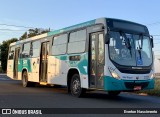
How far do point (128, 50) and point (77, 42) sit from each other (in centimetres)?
274

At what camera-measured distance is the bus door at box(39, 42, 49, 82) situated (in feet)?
59.8

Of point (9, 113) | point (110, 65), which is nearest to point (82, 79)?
point (110, 65)

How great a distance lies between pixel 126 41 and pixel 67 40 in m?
3.62

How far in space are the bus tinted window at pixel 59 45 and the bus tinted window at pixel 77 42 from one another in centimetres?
57

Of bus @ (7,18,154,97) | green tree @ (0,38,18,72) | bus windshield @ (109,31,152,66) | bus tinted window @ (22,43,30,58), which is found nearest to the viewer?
bus @ (7,18,154,97)

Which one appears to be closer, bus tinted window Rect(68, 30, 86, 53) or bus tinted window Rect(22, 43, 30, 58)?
bus tinted window Rect(68, 30, 86, 53)

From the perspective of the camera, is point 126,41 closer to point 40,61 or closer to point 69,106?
point 69,106

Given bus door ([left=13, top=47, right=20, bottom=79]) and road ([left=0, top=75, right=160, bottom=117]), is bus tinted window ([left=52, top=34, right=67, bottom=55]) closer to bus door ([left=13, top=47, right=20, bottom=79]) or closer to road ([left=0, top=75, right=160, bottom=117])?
road ([left=0, top=75, right=160, bottom=117])

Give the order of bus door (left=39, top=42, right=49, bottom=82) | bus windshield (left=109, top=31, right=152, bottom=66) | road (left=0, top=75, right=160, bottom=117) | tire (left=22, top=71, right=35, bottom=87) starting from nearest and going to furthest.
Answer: road (left=0, top=75, right=160, bottom=117)
bus windshield (left=109, top=31, right=152, bottom=66)
bus door (left=39, top=42, right=49, bottom=82)
tire (left=22, top=71, right=35, bottom=87)

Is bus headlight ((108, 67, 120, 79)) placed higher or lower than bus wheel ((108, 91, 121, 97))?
higher

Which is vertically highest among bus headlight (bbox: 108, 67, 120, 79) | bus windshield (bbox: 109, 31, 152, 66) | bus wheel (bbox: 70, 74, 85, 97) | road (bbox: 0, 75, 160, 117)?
bus windshield (bbox: 109, 31, 152, 66)

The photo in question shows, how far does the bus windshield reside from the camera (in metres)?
13.0

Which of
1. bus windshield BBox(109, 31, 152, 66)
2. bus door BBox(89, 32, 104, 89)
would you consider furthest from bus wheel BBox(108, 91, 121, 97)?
bus windshield BBox(109, 31, 152, 66)

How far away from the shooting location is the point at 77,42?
49.2 ft
